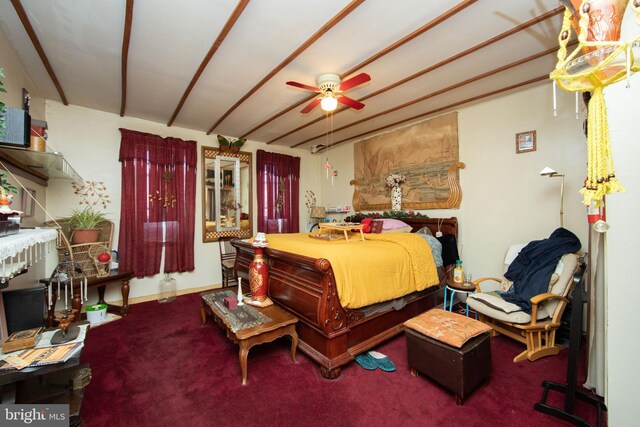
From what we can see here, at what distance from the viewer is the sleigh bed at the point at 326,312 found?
6.88 feet

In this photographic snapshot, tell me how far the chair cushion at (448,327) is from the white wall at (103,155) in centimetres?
379

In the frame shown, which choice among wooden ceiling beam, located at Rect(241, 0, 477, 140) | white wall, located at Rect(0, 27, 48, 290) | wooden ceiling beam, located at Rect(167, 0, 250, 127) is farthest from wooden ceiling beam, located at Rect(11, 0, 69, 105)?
wooden ceiling beam, located at Rect(241, 0, 477, 140)

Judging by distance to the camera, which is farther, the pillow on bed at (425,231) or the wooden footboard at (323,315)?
the pillow on bed at (425,231)

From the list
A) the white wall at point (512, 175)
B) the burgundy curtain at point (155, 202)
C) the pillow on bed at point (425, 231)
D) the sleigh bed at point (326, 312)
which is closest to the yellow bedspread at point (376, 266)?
the sleigh bed at point (326, 312)

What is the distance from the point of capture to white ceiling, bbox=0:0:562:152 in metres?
1.86

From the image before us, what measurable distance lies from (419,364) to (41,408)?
2.29m

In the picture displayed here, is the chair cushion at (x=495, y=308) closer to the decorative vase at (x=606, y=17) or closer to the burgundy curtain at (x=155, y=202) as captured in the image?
the decorative vase at (x=606, y=17)

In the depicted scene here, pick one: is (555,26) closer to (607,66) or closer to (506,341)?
(607,66)

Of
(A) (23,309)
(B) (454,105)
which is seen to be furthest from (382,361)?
(B) (454,105)

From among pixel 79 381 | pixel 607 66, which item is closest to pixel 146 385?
pixel 79 381

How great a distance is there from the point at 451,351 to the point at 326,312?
920 millimetres

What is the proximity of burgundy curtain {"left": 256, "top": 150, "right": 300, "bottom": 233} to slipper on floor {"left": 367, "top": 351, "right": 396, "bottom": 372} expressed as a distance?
3389 mm

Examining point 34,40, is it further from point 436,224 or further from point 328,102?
point 436,224

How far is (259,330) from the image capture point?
6.61 feet
